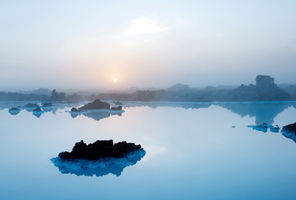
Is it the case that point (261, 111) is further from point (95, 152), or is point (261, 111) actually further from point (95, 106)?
point (95, 152)

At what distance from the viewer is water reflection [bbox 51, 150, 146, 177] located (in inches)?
328

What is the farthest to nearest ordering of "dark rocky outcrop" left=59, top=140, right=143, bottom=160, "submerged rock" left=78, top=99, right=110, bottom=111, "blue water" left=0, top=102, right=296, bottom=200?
"submerged rock" left=78, top=99, right=110, bottom=111 < "dark rocky outcrop" left=59, top=140, right=143, bottom=160 < "blue water" left=0, top=102, right=296, bottom=200

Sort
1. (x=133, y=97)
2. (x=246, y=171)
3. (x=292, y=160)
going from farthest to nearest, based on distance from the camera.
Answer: (x=133, y=97) < (x=292, y=160) < (x=246, y=171)

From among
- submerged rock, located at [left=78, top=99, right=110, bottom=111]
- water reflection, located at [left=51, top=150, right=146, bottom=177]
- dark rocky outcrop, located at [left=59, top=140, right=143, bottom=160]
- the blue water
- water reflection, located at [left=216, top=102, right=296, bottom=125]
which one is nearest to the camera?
the blue water

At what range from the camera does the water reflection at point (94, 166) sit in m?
8.33

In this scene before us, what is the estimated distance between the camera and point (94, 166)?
8.81m

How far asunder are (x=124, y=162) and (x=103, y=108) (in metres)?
26.8

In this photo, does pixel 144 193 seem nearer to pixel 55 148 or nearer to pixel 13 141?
pixel 55 148

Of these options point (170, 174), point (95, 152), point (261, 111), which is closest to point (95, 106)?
point (261, 111)

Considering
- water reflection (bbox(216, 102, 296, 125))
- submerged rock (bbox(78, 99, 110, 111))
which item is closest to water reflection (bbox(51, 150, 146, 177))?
water reflection (bbox(216, 102, 296, 125))

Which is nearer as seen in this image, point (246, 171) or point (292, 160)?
point (246, 171)

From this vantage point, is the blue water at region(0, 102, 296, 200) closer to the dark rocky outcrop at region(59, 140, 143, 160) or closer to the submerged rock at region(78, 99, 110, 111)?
the dark rocky outcrop at region(59, 140, 143, 160)

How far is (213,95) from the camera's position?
5656cm

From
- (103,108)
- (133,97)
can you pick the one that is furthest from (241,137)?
(133,97)
